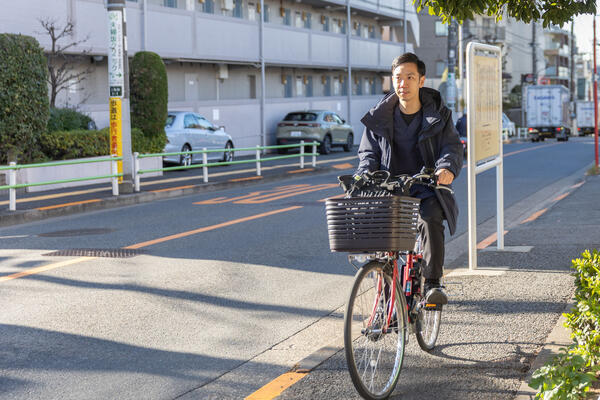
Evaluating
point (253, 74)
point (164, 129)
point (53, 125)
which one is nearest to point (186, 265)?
point (53, 125)

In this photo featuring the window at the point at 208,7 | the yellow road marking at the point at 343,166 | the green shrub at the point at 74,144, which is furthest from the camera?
the window at the point at 208,7

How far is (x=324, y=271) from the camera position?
934cm

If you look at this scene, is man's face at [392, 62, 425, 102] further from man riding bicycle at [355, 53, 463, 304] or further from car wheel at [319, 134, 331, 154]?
car wheel at [319, 134, 331, 154]

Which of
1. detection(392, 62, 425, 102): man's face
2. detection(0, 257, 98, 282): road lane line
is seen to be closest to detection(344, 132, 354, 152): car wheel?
detection(0, 257, 98, 282): road lane line

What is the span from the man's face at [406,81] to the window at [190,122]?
2138cm

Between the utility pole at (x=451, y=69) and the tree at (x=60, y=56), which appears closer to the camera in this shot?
the tree at (x=60, y=56)

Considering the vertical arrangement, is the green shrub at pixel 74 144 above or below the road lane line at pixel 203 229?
above

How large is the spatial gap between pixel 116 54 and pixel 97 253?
859cm

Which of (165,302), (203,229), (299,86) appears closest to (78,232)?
(203,229)

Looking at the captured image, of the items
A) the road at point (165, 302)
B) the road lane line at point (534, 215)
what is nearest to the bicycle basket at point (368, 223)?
the road at point (165, 302)

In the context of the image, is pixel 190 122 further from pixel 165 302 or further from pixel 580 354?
pixel 580 354

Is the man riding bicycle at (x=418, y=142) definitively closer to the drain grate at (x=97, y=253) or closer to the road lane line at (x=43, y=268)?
the road lane line at (x=43, y=268)

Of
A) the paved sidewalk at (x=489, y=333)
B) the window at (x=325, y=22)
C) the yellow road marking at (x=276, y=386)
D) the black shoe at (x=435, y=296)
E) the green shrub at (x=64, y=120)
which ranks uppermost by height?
the window at (x=325, y=22)

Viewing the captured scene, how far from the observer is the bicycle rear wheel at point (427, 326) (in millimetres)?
5441
